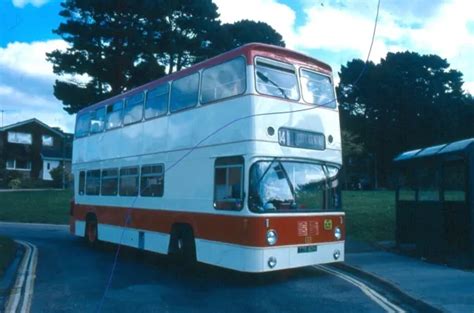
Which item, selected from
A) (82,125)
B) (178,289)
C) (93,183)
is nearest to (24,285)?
(178,289)

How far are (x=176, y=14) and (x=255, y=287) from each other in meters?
27.2

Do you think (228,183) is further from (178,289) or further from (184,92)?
(184,92)

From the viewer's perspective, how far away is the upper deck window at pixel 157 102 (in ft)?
39.7

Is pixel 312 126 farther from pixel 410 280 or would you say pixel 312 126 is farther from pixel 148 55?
pixel 148 55

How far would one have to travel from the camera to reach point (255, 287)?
938 cm

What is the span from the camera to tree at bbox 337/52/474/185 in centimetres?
5347

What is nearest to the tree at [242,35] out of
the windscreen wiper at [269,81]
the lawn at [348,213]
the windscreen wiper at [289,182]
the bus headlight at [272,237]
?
the lawn at [348,213]

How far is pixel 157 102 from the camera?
1242cm

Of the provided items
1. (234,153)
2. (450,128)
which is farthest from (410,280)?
(450,128)

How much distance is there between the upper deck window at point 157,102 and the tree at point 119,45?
19.5 metres

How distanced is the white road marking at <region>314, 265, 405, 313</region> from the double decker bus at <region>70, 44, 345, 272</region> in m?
0.58

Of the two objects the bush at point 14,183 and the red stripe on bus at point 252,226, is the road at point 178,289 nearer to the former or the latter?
the red stripe on bus at point 252,226

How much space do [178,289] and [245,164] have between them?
2.58m

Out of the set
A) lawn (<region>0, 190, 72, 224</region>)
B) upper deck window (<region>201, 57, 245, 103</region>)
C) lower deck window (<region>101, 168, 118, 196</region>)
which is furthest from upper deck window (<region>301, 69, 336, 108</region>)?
lawn (<region>0, 190, 72, 224</region>)
